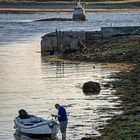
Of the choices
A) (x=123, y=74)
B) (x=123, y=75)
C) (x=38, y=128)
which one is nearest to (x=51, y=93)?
(x=123, y=75)

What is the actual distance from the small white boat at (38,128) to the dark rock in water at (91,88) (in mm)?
14502

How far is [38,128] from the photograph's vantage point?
35406 mm

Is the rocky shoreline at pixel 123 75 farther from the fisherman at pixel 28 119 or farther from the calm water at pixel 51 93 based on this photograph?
the fisherman at pixel 28 119

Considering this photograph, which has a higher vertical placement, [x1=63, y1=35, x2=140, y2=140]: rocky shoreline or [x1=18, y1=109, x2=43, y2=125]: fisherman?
[x1=18, y1=109, x2=43, y2=125]: fisherman

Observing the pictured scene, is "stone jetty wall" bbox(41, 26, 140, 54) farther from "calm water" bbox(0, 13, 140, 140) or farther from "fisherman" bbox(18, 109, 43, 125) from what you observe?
"fisherman" bbox(18, 109, 43, 125)

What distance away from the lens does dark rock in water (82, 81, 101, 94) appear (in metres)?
50.6

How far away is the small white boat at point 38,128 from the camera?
35.3 metres

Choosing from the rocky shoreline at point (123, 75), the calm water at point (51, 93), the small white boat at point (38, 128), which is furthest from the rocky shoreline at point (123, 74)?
the small white boat at point (38, 128)

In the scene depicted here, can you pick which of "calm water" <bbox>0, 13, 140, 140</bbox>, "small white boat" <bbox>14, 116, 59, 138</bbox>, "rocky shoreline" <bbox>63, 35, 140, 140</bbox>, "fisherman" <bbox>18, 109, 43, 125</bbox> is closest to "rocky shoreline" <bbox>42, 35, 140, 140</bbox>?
"rocky shoreline" <bbox>63, 35, 140, 140</bbox>

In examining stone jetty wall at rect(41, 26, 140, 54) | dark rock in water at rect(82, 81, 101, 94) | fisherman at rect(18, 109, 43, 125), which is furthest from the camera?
stone jetty wall at rect(41, 26, 140, 54)

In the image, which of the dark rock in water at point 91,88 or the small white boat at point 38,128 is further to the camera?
the dark rock in water at point 91,88

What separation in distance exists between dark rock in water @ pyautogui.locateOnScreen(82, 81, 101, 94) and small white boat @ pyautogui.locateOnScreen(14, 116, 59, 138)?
47.6 ft

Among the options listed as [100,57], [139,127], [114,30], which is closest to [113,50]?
[100,57]

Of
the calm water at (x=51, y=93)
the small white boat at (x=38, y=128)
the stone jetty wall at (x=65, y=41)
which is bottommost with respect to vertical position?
the stone jetty wall at (x=65, y=41)
